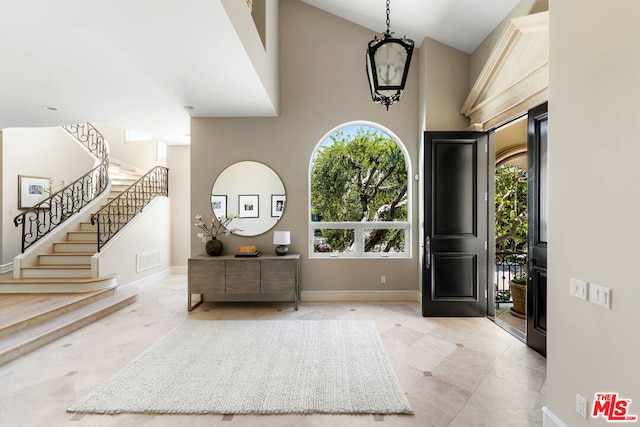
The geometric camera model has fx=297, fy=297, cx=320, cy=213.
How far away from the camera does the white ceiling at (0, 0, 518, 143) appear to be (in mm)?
2336

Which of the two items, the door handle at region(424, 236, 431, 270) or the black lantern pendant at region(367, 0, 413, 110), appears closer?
the black lantern pendant at region(367, 0, 413, 110)

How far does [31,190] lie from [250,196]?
5530 millimetres

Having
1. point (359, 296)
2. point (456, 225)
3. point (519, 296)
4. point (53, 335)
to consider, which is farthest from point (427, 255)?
point (53, 335)

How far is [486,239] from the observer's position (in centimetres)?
418

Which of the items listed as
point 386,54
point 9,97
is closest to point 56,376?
point 9,97

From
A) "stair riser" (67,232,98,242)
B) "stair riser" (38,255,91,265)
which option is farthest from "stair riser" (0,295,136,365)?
"stair riser" (67,232,98,242)

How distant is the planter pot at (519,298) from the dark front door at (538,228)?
112 centimetres

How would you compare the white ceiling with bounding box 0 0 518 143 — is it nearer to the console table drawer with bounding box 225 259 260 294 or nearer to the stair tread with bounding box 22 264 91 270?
the console table drawer with bounding box 225 259 260 294

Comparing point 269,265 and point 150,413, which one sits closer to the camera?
point 150,413

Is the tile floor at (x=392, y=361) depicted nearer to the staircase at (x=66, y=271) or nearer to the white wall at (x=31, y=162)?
the staircase at (x=66, y=271)

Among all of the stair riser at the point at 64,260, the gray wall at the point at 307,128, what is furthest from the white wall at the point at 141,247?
the gray wall at the point at 307,128

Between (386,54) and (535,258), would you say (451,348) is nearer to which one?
(535,258)

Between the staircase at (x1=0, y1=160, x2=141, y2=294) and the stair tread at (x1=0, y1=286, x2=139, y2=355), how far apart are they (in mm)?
393

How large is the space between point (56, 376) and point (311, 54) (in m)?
5.10
